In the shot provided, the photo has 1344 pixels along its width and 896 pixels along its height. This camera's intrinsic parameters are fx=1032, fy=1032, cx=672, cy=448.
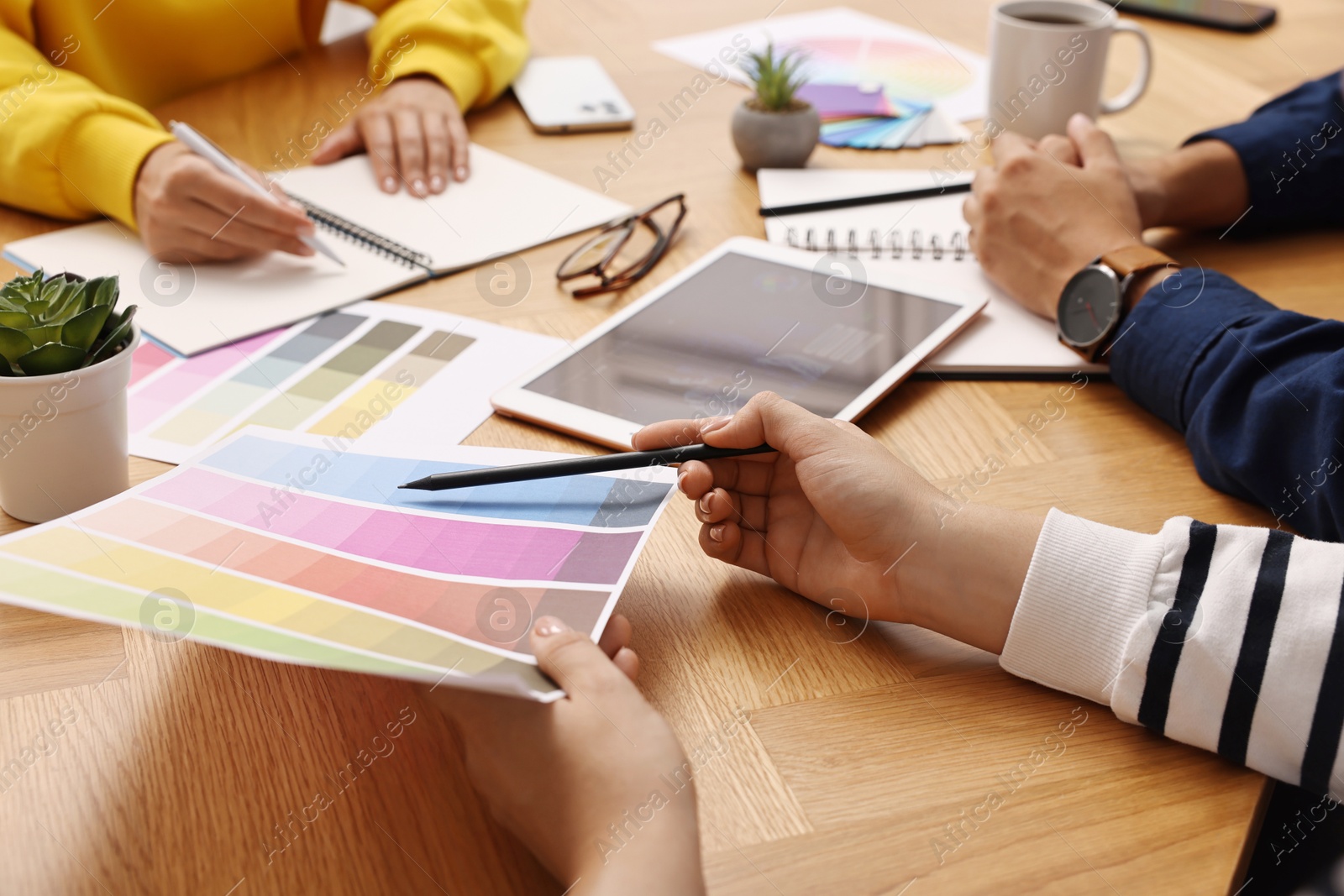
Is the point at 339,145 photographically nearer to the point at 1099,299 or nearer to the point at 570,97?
the point at 570,97

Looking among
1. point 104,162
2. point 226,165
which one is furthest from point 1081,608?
point 104,162

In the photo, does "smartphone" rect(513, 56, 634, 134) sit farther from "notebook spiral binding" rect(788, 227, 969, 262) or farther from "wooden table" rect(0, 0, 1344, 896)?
"wooden table" rect(0, 0, 1344, 896)

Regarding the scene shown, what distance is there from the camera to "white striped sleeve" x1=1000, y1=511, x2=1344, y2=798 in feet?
1.75

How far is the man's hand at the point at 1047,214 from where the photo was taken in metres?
0.94

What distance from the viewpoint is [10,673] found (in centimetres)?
56

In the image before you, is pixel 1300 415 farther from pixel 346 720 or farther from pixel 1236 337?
pixel 346 720

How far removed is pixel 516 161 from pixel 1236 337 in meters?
0.80

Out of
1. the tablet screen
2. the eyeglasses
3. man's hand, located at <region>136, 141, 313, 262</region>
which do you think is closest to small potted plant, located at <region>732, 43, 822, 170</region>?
the eyeglasses

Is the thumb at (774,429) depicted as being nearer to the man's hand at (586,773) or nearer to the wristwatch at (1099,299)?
the man's hand at (586,773)

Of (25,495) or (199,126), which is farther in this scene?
(199,126)

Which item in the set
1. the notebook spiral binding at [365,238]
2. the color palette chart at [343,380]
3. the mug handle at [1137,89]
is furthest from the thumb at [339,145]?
the mug handle at [1137,89]

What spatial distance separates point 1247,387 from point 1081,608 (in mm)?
281

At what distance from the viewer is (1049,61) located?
119 centimetres

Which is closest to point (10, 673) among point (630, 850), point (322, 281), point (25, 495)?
point (25, 495)
